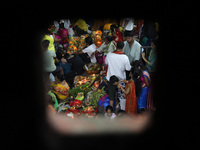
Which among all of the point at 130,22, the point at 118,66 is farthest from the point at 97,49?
the point at 118,66

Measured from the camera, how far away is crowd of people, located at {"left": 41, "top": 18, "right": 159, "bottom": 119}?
246 centimetres

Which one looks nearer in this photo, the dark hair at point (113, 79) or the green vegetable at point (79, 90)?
the dark hair at point (113, 79)

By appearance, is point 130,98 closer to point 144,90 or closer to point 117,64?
point 144,90

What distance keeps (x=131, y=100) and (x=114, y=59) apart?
2.15 ft

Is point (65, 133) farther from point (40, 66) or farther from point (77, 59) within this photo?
point (77, 59)

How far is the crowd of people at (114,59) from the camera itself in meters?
2.46

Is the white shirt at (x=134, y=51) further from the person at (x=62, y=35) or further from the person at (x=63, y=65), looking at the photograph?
the person at (x=62, y=35)

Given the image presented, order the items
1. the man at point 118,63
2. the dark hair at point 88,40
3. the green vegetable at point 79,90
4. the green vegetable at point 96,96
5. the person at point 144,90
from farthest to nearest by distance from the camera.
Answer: the dark hair at point 88,40, the green vegetable at point 79,90, the green vegetable at point 96,96, the man at point 118,63, the person at point 144,90

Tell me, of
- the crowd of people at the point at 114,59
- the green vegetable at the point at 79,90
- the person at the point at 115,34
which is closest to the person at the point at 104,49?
the crowd of people at the point at 114,59

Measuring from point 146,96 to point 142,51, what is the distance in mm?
990

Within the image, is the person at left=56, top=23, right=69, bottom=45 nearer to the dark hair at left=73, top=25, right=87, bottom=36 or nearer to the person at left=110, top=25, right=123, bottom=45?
the dark hair at left=73, top=25, right=87, bottom=36

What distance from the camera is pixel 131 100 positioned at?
99.0 inches

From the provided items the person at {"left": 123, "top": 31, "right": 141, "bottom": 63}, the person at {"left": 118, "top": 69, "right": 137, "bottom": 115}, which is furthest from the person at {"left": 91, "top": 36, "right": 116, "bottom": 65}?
the person at {"left": 118, "top": 69, "right": 137, "bottom": 115}

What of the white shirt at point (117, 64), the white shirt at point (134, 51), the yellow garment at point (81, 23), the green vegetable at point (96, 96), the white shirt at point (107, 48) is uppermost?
the yellow garment at point (81, 23)
